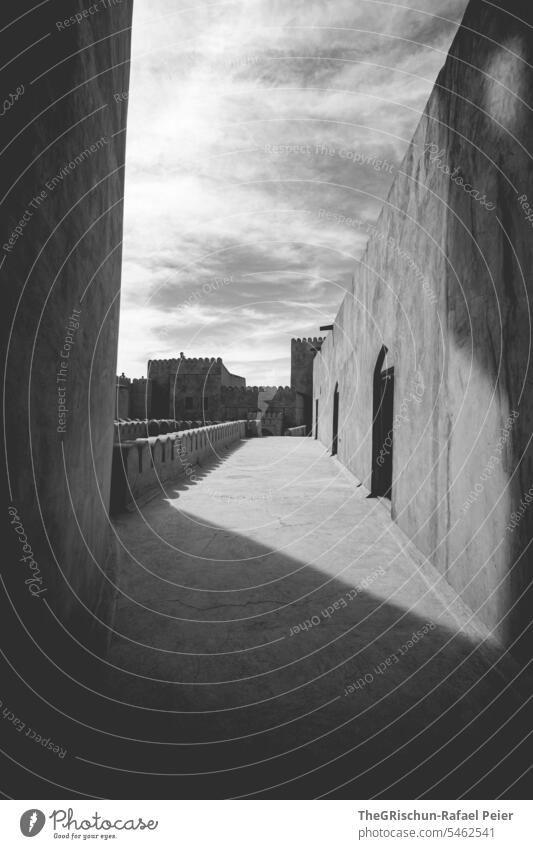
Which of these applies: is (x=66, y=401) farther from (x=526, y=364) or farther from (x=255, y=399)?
(x=255, y=399)

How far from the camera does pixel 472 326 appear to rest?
10.1 ft

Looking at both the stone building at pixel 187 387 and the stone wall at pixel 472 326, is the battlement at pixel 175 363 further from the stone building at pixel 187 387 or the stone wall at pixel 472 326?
the stone wall at pixel 472 326

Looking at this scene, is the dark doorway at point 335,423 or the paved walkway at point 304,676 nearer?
the paved walkway at point 304,676

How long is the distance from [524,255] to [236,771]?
2946 mm

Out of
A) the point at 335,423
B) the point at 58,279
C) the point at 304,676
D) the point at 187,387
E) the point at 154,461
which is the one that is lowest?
the point at 304,676

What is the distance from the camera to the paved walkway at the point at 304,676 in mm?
1622

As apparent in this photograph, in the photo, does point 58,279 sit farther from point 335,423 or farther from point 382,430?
point 335,423

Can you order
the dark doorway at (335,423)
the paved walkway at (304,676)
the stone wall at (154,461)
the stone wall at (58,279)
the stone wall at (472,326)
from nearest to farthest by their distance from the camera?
the stone wall at (58,279), the paved walkway at (304,676), the stone wall at (472,326), the stone wall at (154,461), the dark doorway at (335,423)

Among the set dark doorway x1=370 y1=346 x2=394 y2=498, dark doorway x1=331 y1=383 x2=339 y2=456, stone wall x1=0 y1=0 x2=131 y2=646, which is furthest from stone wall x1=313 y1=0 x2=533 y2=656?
dark doorway x1=331 y1=383 x2=339 y2=456

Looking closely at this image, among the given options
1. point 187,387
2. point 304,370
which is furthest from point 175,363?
point 304,370

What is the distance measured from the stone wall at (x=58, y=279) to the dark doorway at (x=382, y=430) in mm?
4912

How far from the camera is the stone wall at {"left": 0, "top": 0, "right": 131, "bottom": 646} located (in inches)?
57.1

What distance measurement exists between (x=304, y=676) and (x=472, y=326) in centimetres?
264

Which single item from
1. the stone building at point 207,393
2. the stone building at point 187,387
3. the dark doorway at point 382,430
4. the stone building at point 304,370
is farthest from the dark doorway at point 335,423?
the stone building at point 187,387
